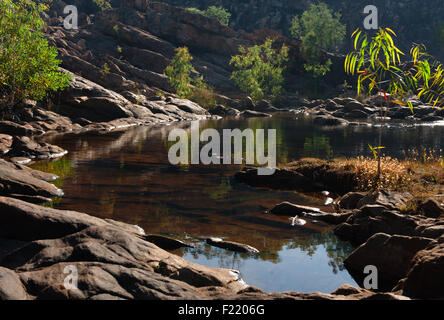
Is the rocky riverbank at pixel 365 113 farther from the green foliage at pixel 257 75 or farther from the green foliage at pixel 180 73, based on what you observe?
the green foliage at pixel 180 73

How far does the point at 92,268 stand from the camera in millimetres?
6875

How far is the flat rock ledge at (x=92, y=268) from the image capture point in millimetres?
6312

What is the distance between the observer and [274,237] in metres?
11.8

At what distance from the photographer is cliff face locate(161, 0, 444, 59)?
135 metres

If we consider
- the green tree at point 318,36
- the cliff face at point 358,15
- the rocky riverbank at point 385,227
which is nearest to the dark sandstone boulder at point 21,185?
the rocky riverbank at point 385,227

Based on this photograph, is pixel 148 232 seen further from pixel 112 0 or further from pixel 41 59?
pixel 112 0

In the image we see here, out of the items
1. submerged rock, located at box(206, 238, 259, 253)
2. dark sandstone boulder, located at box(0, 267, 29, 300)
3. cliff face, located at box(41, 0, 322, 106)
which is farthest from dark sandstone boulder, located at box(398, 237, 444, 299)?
cliff face, located at box(41, 0, 322, 106)

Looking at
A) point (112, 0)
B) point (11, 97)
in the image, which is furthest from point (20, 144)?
point (112, 0)

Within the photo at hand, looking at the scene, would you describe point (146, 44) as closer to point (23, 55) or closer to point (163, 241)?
point (23, 55)

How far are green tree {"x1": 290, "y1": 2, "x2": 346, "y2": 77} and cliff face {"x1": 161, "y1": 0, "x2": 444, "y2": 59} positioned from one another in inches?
594

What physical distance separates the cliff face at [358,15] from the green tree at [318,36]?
15093 mm

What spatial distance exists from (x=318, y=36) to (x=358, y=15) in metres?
39.2

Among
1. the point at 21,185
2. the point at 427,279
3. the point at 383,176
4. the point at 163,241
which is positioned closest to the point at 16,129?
the point at 21,185

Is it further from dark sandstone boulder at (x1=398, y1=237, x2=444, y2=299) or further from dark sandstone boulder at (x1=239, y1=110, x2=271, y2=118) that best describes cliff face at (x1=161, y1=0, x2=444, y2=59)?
dark sandstone boulder at (x1=398, y1=237, x2=444, y2=299)
